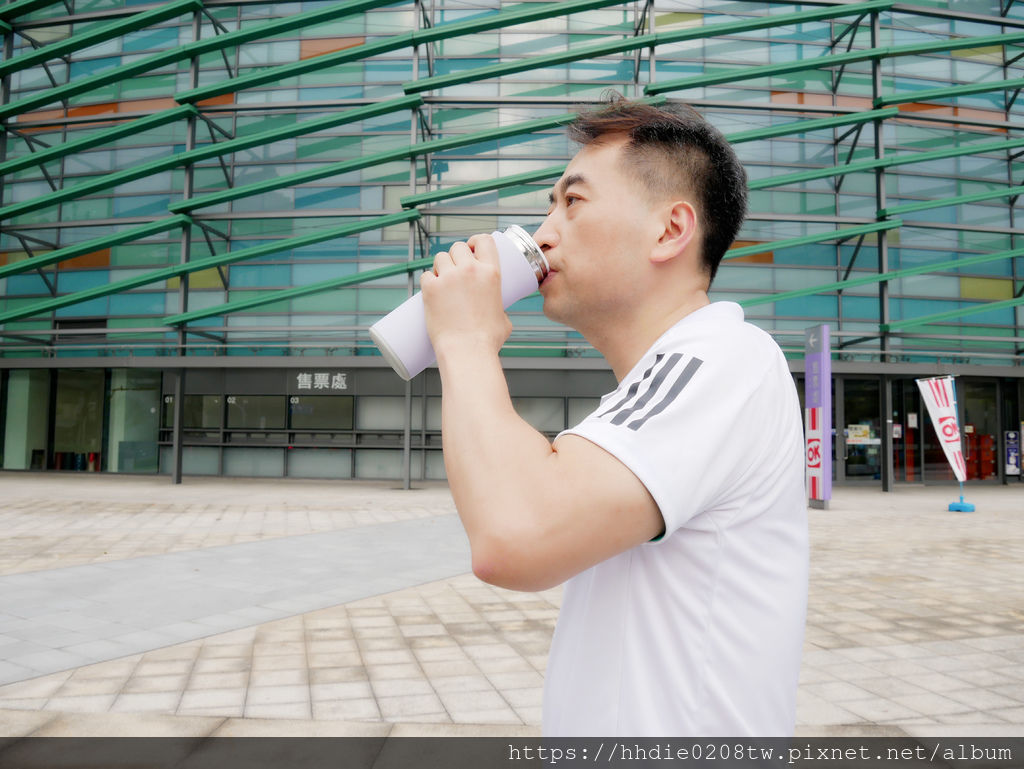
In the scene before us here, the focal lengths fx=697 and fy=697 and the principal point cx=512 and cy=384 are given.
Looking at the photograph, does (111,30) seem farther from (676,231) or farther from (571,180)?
(676,231)

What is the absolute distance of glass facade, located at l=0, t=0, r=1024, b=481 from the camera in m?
17.5

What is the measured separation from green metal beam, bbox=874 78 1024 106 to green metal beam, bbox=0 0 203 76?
1776 cm

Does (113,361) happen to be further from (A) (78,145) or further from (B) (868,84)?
(B) (868,84)

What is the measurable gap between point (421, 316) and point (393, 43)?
1807 centimetres

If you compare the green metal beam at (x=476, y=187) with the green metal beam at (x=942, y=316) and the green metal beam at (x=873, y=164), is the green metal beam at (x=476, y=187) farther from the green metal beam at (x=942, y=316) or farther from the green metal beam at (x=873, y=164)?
the green metal beam at (x=942, y=316)

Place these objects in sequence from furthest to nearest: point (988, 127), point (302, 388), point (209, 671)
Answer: point (988, 127) < point (302, 388) < point (209, 671)

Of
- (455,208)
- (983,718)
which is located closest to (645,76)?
(455,208)

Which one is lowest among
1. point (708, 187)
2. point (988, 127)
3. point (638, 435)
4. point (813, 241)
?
point (638, 435)

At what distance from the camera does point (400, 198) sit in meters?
17.4

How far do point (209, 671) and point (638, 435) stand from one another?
14.4 ft

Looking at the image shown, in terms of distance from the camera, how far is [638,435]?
825 millimetres

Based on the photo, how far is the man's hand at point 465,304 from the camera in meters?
1.01

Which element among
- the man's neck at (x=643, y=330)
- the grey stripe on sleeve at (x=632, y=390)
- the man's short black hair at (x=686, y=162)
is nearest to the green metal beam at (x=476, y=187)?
the man's short black hair at (x=686, y=162)

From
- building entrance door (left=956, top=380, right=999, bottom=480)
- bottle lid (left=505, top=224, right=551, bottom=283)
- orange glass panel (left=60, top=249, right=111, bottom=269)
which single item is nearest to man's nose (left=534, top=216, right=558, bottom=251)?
bottle lid (left=505, top=224, right=551, bottom=283)
